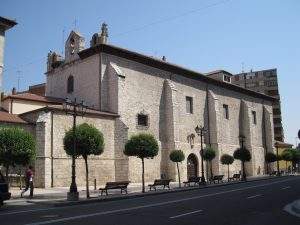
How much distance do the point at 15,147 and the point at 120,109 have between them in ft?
48.2

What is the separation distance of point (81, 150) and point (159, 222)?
11767mm

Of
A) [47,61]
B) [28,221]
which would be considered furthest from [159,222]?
[47,61]

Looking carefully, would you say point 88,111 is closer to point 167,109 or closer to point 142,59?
point 142,59

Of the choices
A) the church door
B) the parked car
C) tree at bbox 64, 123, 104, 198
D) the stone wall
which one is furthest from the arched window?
the parked car

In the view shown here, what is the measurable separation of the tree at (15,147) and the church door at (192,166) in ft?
75.5

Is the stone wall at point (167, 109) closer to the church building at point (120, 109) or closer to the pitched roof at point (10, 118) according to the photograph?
the church building at point (120, 109)

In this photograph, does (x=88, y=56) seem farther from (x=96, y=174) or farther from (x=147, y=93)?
(x=96, y=174)

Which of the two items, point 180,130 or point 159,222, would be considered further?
point 180,130

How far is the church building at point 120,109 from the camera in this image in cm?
2958

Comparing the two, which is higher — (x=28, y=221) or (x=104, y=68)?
(x=104, y=68)

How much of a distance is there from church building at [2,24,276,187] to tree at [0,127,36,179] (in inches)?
273

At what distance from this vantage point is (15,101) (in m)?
33.8

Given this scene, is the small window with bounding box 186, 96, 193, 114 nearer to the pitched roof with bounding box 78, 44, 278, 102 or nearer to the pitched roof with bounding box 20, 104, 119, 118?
the pitched roof with bounding box 78, 44, 278, 102

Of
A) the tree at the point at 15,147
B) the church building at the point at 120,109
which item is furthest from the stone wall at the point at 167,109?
the tree at the point at 15,147
